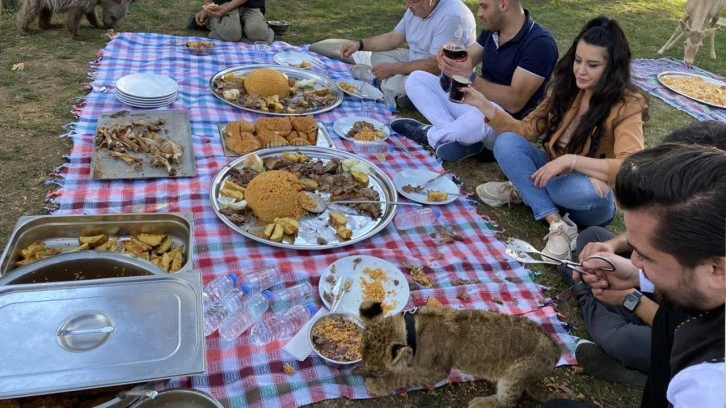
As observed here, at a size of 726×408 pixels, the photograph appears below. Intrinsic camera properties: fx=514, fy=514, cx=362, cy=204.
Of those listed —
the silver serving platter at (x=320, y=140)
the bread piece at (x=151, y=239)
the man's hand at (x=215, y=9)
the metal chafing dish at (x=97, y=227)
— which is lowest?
the silver serving platter at (x=320, y=140)

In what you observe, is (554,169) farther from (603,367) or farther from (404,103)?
(404,103)

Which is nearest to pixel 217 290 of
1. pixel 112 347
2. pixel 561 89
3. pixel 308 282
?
pixel 308 282

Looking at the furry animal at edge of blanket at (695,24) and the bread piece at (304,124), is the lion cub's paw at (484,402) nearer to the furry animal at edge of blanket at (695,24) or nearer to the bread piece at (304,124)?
the bread piece at (304,124)

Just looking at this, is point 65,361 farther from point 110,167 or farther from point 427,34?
point 427,34

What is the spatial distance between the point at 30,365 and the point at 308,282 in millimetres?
1818

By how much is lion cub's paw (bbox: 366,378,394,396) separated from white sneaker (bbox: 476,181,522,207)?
97.3 inches

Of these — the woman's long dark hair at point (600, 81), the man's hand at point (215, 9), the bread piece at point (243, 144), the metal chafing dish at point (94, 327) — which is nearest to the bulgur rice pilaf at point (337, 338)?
the metal chafing dish at point (94, 327)

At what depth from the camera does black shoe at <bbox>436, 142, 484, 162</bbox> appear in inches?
211

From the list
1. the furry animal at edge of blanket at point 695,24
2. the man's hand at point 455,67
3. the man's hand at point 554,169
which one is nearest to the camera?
the man's hand at point 554,169

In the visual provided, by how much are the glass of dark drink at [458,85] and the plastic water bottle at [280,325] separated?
2385mm

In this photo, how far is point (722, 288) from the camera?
1662 millimetres

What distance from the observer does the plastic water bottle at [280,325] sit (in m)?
3.13

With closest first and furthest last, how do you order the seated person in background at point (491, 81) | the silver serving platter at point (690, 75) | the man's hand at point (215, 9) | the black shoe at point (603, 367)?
the black shoe at point (603, 367)
the seated person in background at point (491, 81)
the man's hand at point (215, 9)
the silver serving platter at point (690, 75)

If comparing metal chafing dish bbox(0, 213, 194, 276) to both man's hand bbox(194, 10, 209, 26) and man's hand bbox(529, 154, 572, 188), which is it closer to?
man's hand bbox(529, 154, 572, 188)
